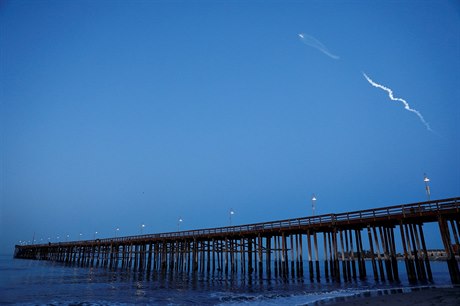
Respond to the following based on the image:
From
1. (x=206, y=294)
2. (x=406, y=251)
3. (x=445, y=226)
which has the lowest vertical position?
(x=206, y=294)

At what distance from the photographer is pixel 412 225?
2114cm

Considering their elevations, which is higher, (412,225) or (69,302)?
(412,225)

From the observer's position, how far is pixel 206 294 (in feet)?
61.1

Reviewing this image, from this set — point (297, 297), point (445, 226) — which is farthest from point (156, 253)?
point (445, 226)

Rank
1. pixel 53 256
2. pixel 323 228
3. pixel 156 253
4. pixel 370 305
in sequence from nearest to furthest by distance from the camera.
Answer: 1. pixel 370 305
2. pixel 323 228
3. pixel 156 253
4. pixel 53 256

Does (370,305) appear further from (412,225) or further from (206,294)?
(412,225)

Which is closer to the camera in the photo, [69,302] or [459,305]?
[459,305]

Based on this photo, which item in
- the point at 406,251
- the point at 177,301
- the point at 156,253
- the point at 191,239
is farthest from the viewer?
the point at 156,253

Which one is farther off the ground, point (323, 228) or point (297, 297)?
point (323, 228)

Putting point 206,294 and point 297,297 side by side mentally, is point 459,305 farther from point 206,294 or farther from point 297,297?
point 206,294

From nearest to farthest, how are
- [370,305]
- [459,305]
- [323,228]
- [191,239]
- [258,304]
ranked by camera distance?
1. [459,305]
2. [370,305]
3. [258,304]
4. [323,228]
5. [191,239]

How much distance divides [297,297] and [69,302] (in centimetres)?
1227

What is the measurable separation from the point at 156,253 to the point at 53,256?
54.5m

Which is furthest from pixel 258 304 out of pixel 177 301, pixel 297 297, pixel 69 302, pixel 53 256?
pixel 53 256
